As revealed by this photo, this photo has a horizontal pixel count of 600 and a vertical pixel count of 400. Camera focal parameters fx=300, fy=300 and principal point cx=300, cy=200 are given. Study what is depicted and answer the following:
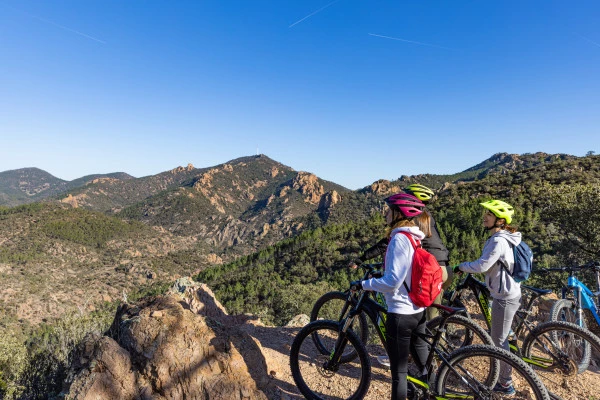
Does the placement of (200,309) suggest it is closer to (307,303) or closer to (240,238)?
(307,303)

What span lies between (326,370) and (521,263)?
299cm

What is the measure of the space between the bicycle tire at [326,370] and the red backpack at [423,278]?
47.0 inches

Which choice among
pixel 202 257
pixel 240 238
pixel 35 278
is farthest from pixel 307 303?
pixel 240 238

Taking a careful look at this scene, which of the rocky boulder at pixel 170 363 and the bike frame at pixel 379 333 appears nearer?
the bike frame at pixel 379 333

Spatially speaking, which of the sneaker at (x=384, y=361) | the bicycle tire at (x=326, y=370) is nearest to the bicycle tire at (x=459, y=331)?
the bicycle tire at (x=326, y=370)

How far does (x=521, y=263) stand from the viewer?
3.87m

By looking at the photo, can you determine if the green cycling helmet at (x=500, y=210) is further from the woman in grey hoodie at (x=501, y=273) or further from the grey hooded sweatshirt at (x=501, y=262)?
the grey hooded sweatshirt at (x=501, y=262)

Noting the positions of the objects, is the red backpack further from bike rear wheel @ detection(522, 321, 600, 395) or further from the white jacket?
bike rear wheel @ detection(522, 321, 600, 395)

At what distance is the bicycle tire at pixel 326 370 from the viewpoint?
12.5 ft

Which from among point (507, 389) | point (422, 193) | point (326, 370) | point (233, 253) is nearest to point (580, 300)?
point (507, 389)

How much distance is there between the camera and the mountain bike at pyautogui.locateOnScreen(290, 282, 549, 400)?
314 centimetres

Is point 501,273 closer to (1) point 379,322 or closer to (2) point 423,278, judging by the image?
(2) point 423,278

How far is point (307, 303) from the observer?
3269cm

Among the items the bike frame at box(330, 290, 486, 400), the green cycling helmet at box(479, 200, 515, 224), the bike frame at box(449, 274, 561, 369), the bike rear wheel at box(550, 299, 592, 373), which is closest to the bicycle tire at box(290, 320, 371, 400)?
the bike frame at box(330, 290, 486, 400)
